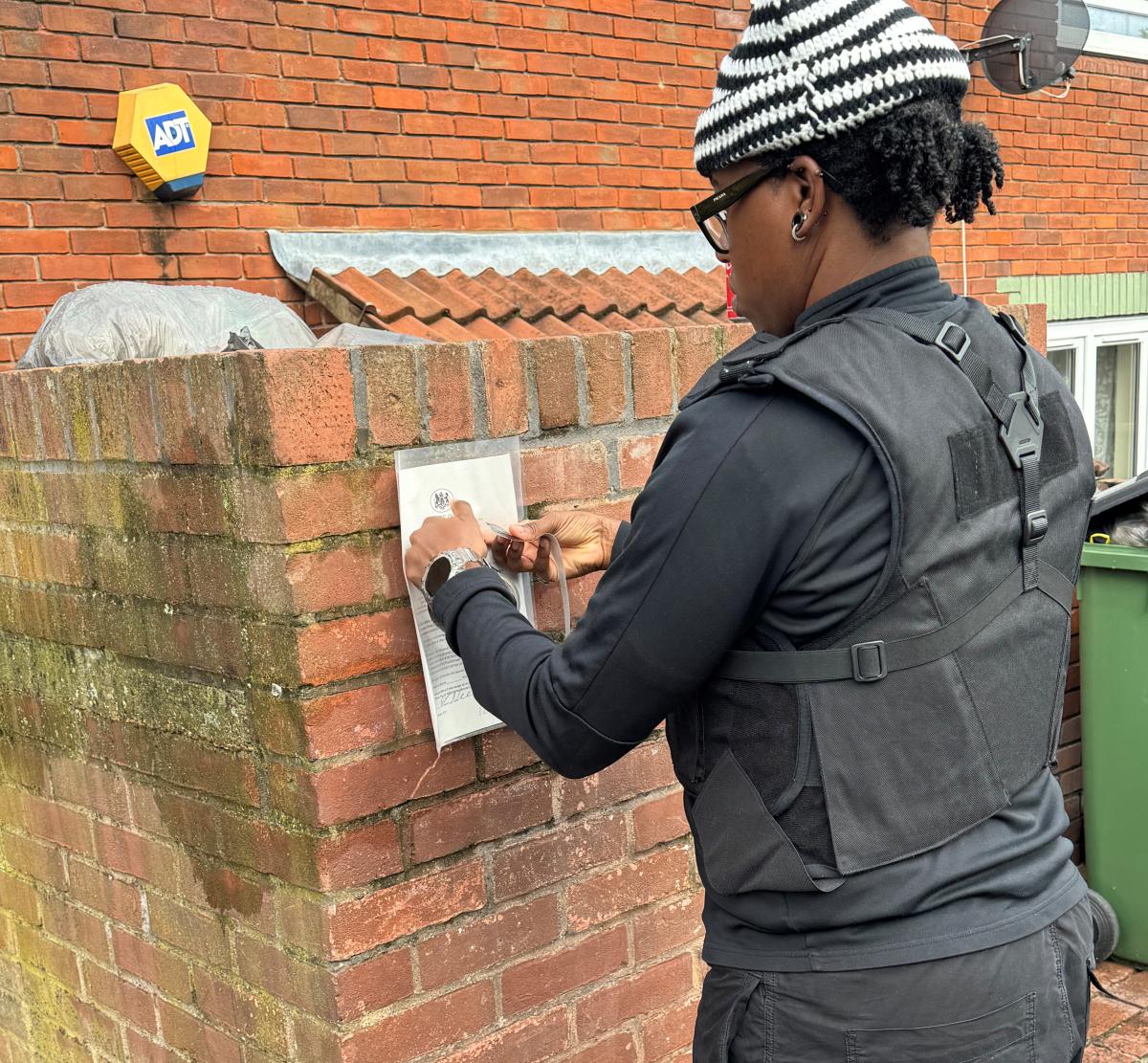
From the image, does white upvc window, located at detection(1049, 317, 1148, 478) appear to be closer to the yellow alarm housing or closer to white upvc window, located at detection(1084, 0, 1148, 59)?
white upvc window, located at detection(1084, 0, 1148, 59)

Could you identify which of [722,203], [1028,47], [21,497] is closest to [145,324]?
[21,497]

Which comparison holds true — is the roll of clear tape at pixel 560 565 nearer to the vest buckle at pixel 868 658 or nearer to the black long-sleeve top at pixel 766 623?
the black long-sleeve top at pixel 766 623

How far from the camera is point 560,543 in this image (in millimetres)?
1991

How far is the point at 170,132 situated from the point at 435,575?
3.47 meters

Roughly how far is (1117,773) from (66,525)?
304cm

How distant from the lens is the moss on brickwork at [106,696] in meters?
2.02

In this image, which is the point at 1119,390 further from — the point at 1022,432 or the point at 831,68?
the point at 831,68

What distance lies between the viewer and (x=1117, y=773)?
3693mm

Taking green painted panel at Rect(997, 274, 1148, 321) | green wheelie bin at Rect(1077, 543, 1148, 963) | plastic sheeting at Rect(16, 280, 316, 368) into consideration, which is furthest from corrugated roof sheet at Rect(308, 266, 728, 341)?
green painted panel at Rect(997, 274, 1148, 321)

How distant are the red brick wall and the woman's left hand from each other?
10.6 ft

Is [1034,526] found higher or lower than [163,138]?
lower

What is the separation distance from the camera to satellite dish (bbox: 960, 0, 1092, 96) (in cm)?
566

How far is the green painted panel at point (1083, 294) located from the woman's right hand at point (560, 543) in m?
6.55

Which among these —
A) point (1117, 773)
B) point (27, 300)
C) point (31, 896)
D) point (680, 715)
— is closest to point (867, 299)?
point (680, 715)
